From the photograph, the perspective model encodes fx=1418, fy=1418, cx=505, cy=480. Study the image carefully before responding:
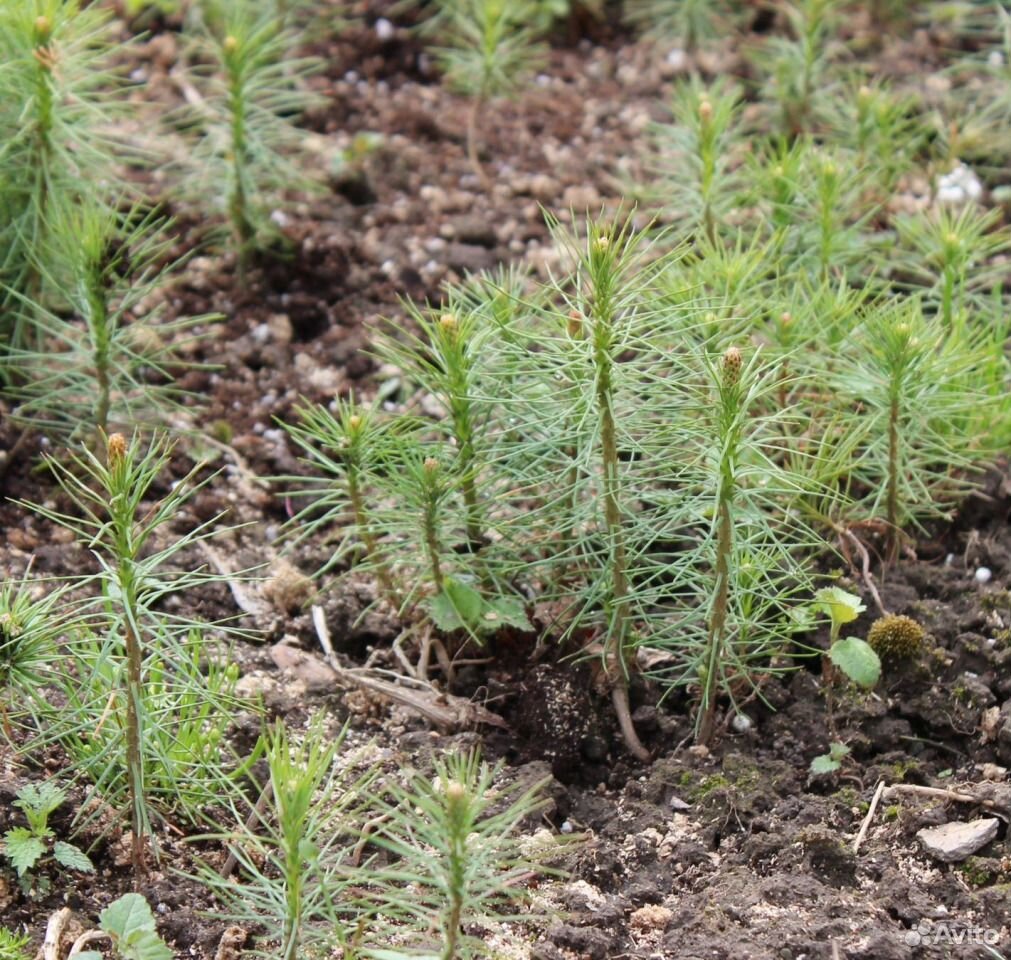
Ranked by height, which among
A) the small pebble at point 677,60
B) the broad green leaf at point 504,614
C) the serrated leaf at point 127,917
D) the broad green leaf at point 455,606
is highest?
the small pebble at point 677,60

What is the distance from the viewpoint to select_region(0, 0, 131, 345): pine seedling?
3104 millimetres

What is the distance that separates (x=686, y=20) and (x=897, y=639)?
9.23 ft

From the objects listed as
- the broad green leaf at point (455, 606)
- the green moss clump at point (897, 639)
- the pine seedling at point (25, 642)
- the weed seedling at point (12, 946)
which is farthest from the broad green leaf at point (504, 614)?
the weed seedling at point (12, 946)

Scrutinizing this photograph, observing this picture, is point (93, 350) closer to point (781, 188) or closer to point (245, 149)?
point (245, 149)

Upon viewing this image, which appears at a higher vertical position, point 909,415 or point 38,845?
point 909,415

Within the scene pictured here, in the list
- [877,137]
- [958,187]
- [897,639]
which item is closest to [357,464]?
[897,639]

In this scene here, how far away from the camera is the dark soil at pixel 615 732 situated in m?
2.23

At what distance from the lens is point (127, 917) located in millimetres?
2115

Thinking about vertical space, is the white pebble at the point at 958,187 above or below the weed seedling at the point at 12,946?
above

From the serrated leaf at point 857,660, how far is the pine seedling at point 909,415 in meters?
0.37

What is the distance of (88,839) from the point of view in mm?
2348

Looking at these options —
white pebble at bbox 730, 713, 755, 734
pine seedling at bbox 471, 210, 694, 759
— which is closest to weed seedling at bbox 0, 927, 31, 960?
pine seedling at bbox 471, 210, 694, 759

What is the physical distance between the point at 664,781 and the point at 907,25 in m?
3.36

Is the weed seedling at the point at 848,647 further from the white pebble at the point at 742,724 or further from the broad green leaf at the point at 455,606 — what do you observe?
the broad green leaf at the point at 455,606
